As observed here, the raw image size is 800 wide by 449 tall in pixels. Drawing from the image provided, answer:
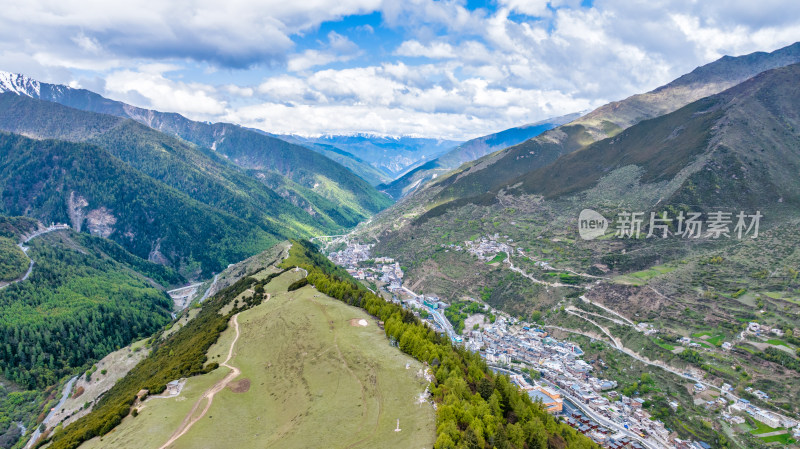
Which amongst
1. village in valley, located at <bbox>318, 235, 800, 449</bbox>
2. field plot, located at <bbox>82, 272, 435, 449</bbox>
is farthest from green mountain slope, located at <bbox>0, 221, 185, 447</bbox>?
village in valley, located at <bbox>318, 235, 800, 449</bbox>

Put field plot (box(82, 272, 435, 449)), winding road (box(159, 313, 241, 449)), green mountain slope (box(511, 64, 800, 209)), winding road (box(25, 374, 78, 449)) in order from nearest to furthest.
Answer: field plot (box(82, 272, 435, 449)), winding road (box(159, 313, 241, 449)), winding road (box(25, 374, 78, 449)), green mountain slope (box(511, 64, 800, 209))

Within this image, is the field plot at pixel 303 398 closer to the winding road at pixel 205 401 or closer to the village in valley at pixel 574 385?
the winding road at pixel 205 401

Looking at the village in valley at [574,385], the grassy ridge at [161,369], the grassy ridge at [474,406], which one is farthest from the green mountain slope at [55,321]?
the village in valley at [574,385]

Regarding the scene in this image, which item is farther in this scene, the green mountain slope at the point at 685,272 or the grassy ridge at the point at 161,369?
the green mountain slope at the point at 685,272

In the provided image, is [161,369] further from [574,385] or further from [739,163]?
[739,163]

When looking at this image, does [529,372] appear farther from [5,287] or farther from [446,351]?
[5,287]

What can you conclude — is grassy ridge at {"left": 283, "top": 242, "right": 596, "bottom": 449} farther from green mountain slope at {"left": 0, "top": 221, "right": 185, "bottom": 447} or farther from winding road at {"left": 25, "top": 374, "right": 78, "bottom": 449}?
green mountain slope at {"left": 0, "top": 221, "right": 185, "bottom": 447}
